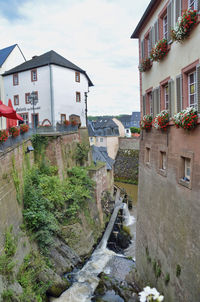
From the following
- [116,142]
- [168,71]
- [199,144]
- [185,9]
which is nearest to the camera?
[199,144]

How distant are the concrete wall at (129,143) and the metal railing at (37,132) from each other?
2801cm

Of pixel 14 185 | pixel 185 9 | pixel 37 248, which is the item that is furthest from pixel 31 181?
pixel 185 9

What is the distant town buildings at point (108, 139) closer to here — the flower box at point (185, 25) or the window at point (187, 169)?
the window at point (187, 169)

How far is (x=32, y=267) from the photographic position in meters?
11.3

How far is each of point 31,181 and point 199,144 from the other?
10.3m

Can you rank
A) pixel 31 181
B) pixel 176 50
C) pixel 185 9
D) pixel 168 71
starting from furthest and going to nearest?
pixel 31 181, pixel 168 71, pixel 176 50, pixel 185 9

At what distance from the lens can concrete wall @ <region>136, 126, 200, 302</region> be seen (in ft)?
23.6

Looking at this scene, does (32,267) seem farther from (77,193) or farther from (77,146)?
(77,146)

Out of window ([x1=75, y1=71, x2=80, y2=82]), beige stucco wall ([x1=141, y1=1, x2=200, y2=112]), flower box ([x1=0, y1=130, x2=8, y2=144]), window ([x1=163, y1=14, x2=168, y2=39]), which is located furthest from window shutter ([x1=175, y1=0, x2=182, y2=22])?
window ([x1=75, y1=71, x2=80, y2=82])

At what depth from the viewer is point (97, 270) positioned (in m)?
15.0

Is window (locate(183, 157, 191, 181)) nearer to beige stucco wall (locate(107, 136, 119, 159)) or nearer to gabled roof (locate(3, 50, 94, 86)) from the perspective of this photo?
gabled roof (locate(3, 50, 94, 86))

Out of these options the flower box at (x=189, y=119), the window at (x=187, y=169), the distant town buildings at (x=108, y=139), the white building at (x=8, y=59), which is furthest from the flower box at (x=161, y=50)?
the distant town buildings at (x=108, y=139)

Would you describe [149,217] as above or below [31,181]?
below

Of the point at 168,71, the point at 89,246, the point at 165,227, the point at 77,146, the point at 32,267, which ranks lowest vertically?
the point at 89,246
